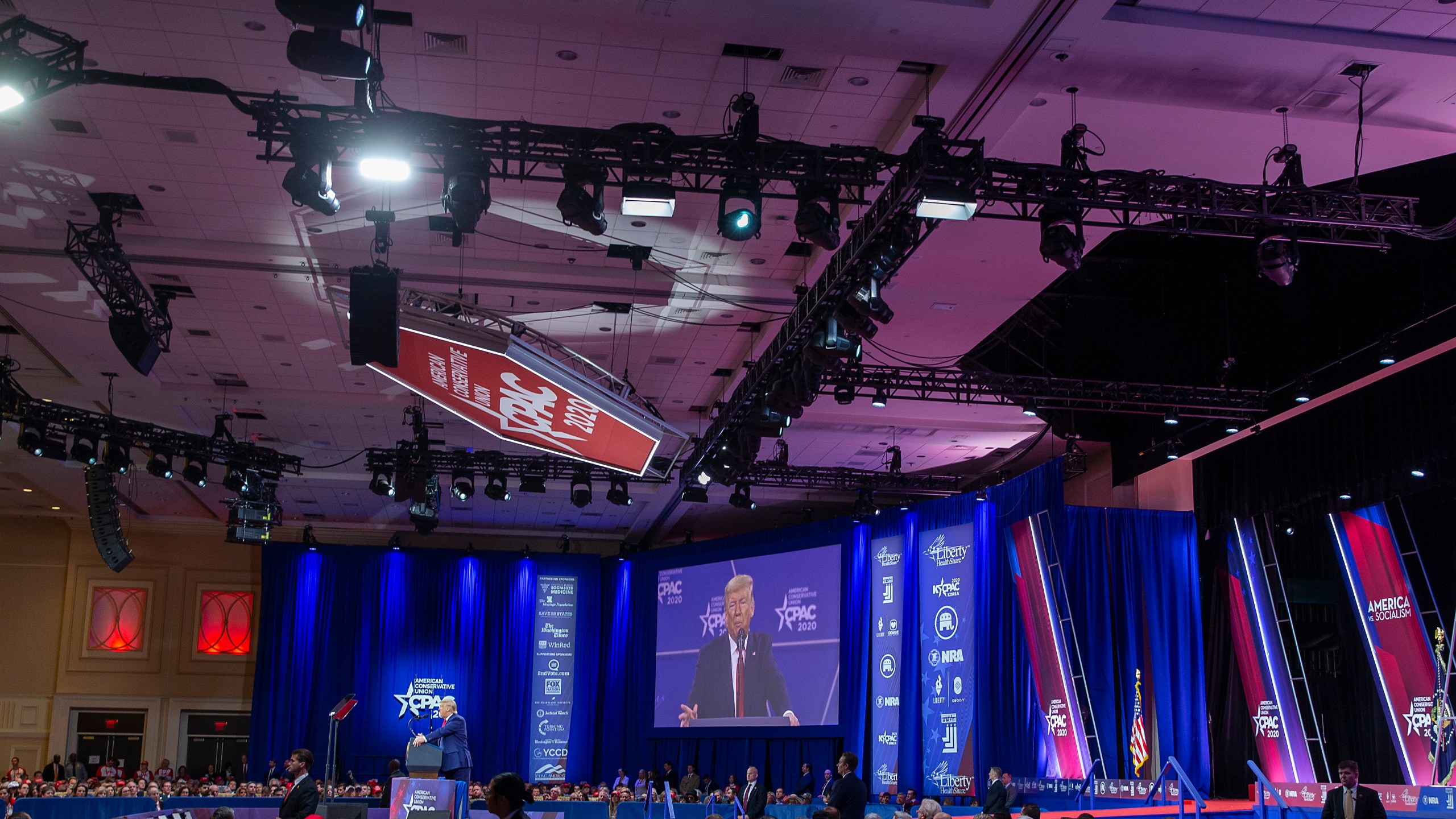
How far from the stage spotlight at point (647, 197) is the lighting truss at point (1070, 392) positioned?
237 inches

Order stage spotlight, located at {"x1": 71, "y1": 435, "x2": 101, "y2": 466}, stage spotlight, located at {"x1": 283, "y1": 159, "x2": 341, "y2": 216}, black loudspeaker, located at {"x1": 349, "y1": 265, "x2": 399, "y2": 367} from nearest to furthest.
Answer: stage spotlight, located at {"x1": 283, "y1": 159, "x2": 341, "y2": 216} → black loudspeaker, located at {"x1": 349, "y1": 265, "x2": 399, "y2": 367} → stage spotlight, located at {"x1": 71, "y1": 435, "x2": 101, "y2": 466}

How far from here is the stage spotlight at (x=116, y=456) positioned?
15.5 meters

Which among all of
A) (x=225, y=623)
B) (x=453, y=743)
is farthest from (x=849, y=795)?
(x=225, y=623)

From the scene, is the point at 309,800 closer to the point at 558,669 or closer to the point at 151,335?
the point at 151,335

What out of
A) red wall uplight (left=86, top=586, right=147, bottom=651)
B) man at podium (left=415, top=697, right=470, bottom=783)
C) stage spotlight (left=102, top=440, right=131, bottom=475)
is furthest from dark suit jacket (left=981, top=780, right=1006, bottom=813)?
red wall uplight (left=86, top=586, right=147, bottom=651)

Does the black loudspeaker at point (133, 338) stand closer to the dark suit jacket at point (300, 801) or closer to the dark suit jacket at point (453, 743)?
the dark suit jacket at point (453, 743)

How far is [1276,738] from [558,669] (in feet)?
47.0

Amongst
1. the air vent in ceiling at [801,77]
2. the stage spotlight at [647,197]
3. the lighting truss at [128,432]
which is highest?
the air vent in ceiling at [801,77]

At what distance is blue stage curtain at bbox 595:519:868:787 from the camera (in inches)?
818

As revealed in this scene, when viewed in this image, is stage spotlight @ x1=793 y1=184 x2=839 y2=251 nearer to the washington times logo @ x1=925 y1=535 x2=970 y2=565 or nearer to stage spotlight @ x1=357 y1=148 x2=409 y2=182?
stage spotlight @ x1=357 y1=148 x2=409 y2=182

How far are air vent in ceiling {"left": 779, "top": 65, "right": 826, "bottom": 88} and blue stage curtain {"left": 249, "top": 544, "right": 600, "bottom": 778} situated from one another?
18.7 m

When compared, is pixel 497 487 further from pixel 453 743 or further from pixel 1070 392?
pixel 1070 392

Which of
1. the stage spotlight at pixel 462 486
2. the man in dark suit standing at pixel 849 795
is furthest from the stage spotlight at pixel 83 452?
the man in dark suit standing at pixel 849 795

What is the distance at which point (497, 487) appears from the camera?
1822 cm
